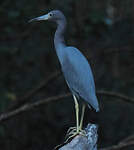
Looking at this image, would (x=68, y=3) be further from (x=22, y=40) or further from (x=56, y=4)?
(x=22, y=40)

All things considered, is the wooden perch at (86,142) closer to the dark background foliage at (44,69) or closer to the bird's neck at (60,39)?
the bird's neck at (60,39)

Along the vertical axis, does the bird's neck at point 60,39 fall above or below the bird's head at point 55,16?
below

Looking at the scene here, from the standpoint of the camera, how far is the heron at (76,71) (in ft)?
10.8

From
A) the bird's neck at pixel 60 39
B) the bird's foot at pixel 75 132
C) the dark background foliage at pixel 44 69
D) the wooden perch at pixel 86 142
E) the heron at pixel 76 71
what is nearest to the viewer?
the wooden perch at pixel 86 142

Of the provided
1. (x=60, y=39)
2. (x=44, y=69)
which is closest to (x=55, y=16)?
(x=60, y=39)

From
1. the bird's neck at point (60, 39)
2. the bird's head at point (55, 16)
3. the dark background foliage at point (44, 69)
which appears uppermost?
the bird's head at point (55, 16)

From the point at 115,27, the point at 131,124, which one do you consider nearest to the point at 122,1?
the point at 115,27

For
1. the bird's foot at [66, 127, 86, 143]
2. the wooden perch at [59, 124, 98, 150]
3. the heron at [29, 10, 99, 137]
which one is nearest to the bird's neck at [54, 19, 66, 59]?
the heron at [29, 10, 99, 137]

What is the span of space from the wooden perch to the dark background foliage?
8.35 feet

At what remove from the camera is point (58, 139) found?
22.7 feet

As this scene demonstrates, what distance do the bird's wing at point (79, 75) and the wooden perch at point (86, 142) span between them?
0.29m

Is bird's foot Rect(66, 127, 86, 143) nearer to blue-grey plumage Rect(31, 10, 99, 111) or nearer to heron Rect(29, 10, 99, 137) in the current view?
heron Rect(29, 10, 99, 137)

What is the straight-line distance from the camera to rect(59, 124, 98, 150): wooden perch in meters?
2.58

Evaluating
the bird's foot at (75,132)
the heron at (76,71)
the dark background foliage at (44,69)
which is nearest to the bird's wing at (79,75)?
the heron at (76,71)
